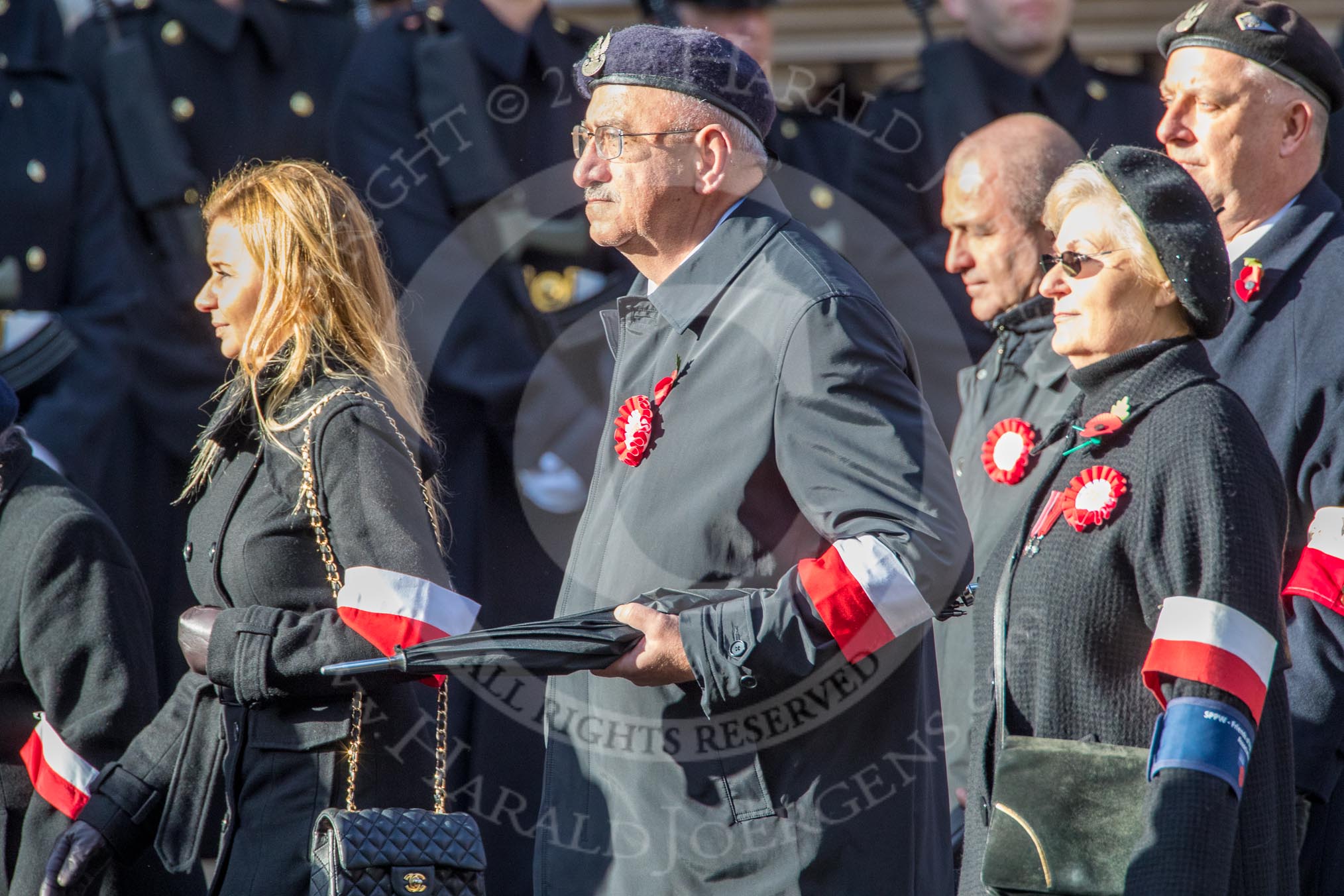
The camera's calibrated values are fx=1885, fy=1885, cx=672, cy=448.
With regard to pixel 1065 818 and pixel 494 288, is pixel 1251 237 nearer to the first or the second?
pixel 1065 818

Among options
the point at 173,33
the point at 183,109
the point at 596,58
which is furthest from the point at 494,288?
the point at 596,58

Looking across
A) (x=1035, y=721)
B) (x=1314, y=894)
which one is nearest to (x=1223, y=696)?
(x=1035, y=721)

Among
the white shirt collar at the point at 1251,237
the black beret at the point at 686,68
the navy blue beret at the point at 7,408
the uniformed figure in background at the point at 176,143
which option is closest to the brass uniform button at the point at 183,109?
the uniformed figure in background at the point at 176,143

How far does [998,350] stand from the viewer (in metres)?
4.12

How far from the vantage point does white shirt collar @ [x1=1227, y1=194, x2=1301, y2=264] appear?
3.54m

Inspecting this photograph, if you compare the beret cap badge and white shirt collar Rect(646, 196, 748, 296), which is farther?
the beret cap badge

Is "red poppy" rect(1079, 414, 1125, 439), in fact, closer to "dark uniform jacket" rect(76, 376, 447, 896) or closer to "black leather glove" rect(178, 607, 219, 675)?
"dark uniform jacket" rect(76, 376, 447, 896)

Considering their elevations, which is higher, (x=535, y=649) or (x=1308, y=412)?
(x=1308, y=412)

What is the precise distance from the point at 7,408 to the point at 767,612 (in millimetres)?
Result: 1963

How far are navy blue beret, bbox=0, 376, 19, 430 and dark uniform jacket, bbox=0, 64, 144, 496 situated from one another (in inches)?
55.8

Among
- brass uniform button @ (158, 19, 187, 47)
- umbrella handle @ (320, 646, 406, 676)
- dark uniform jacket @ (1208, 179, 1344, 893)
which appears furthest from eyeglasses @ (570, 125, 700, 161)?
brass uniform button @ (158, 19, 187, 47)

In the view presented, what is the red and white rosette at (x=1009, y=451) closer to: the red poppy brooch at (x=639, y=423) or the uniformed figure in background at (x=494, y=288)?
the red poppy brooch at (x=639, y=423)

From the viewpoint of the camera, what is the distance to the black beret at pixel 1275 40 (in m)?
3.63

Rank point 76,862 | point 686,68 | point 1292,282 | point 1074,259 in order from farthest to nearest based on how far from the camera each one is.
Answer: point 1292,282
point 76,862
point 686,68
point 1074,259
